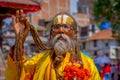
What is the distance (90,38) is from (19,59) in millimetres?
48103

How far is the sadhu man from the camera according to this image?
168 inches

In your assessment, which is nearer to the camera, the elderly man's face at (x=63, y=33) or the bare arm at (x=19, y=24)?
the elderly man's face at (x=63, y=33)

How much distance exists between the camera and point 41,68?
4363 mm

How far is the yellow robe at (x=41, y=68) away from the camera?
431 centimetres

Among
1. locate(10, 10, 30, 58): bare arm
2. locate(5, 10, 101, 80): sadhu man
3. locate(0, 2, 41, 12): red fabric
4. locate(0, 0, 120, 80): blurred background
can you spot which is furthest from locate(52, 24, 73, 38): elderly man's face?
locate(0, 2, 41, 12): red fabric

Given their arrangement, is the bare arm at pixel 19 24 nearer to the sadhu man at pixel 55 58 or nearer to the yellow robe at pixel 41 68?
the sadhu man at pixel 55 58

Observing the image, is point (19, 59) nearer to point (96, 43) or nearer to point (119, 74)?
point (119, 74)

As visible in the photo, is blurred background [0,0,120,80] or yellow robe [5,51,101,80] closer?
yellow robe [5,51,101,80]

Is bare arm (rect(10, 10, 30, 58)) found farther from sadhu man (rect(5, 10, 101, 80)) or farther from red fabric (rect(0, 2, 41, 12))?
red fabric (rect(0, 2, 41, 12))

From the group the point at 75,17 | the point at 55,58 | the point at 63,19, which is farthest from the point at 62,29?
the point at 75,17

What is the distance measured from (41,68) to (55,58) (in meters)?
0.17

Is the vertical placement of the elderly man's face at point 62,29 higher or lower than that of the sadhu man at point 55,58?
higher

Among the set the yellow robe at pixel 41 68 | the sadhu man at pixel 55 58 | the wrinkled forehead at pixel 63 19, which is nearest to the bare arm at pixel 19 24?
the sadhu man at pixel 55 58

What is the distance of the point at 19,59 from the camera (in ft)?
14.9
